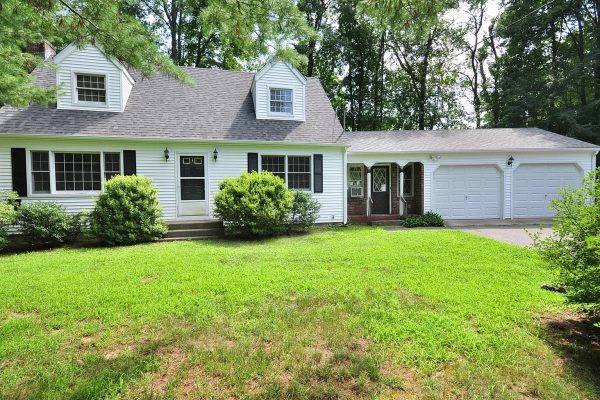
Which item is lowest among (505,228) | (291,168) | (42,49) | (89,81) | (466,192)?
(505,228)

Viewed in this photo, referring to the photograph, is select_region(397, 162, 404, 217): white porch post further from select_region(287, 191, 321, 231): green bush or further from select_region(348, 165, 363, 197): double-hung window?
select_region(287, 191, 321, 231): green bush

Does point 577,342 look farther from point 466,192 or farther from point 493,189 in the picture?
point 493,189

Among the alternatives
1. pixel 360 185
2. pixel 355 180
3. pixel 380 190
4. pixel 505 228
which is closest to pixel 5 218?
pixel 355 180

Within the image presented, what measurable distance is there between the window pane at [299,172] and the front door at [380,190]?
3.68 metres

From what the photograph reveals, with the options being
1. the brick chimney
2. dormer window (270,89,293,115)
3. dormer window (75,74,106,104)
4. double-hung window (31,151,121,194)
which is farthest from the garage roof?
the brick chimney

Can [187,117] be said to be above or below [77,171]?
above

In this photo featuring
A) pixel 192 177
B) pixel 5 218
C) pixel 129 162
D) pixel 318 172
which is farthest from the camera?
pixel 318 172

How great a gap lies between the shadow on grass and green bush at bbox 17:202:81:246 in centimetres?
1033

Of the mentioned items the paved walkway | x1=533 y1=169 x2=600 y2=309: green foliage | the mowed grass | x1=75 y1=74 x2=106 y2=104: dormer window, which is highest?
x1=75 y1=74 x2=106 y2=104: dormer window

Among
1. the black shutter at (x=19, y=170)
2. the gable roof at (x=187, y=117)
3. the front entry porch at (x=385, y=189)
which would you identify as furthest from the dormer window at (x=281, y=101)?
the black shutter at (x=19, y=170)

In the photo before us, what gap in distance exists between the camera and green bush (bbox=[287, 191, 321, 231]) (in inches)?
415

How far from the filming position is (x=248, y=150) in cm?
1142

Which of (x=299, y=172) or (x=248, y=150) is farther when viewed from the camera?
(x=299, y=172)

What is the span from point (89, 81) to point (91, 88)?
0.82 ft
